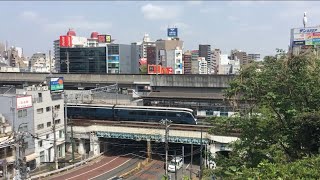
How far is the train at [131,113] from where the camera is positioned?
130ft

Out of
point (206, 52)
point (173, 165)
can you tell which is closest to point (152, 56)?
point (206, 52)

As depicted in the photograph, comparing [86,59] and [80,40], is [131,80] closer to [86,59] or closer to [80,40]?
[86,59]

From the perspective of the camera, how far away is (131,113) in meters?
42.8

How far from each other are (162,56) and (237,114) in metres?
107

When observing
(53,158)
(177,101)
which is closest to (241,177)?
(53,158)

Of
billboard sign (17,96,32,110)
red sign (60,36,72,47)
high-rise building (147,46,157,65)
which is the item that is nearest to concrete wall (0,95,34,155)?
billboard sign (17,96,32,110)

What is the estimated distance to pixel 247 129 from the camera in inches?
583

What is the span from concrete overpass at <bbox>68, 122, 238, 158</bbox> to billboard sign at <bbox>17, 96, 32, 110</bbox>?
20.9 ft

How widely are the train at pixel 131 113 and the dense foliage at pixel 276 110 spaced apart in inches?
950

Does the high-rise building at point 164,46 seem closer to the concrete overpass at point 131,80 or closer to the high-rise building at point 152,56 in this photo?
the high-rise building at point 152,56

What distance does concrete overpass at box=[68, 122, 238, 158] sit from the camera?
112ft

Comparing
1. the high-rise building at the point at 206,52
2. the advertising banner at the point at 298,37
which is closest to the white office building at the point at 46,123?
the advertising banner at the point at 298,37

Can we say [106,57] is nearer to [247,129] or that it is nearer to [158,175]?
[158,175]

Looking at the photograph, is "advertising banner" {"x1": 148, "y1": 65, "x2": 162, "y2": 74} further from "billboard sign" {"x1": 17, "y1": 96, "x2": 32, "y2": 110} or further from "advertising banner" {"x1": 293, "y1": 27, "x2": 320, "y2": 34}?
"billboard sign" {"x1": 17, "y1": 96, "x2": 32, "y2": 110}
